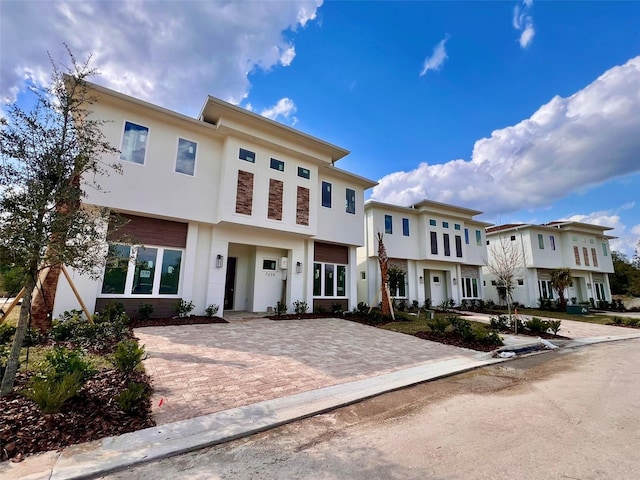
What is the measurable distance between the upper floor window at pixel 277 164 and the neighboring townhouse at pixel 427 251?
795 centimetres

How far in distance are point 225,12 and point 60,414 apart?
9971 mm

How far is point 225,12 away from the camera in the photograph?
27.9 feet

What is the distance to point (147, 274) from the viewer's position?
35.1 feet

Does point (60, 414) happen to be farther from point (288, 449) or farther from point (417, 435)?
point (417, 435)

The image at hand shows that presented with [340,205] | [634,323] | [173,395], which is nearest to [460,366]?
[173,395]

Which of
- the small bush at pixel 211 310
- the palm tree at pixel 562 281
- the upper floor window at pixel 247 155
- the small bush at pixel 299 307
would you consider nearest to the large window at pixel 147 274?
the small bush at pixel 211 310

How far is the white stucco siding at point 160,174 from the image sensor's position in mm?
10008

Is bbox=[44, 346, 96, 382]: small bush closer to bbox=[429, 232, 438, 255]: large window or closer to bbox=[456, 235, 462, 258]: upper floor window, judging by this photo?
bbox=[429, 232, 438, 255]: large window

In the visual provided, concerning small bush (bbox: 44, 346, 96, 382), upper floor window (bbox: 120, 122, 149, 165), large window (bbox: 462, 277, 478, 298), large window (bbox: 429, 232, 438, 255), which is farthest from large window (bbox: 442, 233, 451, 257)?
small bush (bbox: 44, 346, 96, 382)

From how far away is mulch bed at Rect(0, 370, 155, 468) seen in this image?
2830 mm

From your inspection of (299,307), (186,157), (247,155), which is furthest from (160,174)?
(299,307)

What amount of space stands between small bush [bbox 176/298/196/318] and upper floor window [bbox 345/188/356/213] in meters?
9.13

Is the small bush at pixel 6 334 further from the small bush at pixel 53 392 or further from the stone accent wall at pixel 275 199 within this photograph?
the stone accent wall at pixel 275 199

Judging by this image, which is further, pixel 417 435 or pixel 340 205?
pixel 340 205
